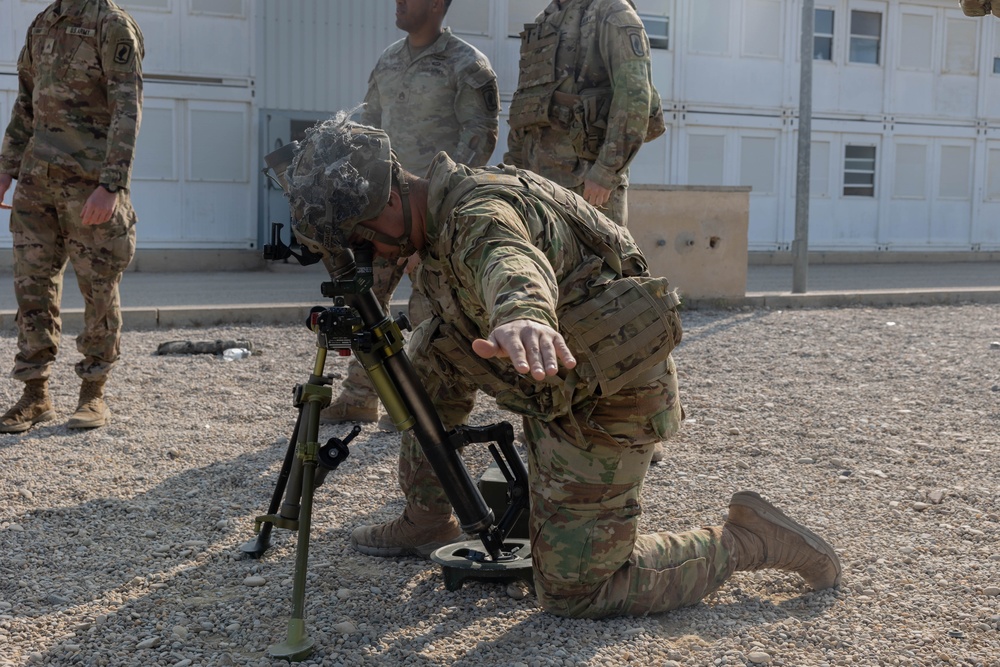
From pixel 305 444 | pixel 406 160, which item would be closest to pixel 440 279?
pixel 305 444

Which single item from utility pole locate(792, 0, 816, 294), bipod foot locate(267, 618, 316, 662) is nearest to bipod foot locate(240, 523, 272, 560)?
bipod foot locate(267, 618, 316, 662)

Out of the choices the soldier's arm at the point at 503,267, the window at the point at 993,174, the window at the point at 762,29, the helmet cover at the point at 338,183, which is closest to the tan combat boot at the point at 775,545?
the soldier's arm at the point at 503,267

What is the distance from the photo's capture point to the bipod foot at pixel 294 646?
2.73m

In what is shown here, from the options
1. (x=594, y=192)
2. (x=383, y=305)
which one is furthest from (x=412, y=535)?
(x=594, y=192)

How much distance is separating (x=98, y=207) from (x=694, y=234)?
644 cm

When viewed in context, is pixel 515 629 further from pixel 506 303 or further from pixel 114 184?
pixel 114 184

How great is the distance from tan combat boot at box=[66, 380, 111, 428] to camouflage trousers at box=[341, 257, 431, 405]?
118 centimetres

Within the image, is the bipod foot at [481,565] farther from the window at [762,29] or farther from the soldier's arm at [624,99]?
the window at [762,29]

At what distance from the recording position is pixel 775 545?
3207 mm

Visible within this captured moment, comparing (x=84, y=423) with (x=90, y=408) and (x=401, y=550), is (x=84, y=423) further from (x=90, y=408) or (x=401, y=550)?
(x=401, y=550)

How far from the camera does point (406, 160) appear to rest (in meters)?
5.25

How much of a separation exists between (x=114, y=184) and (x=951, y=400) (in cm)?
457

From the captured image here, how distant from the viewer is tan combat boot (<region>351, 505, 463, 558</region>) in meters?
3.44

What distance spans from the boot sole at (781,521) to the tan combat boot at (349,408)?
234 cm
